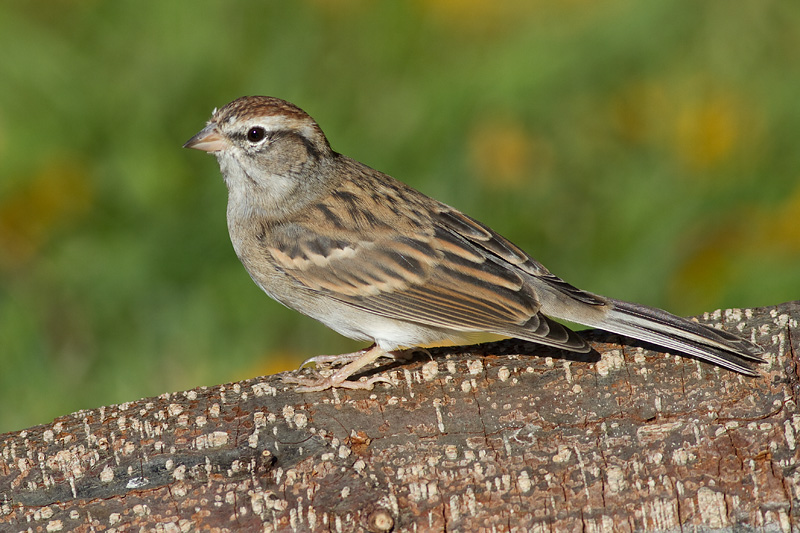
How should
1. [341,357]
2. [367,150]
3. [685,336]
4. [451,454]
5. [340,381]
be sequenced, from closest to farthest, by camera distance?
[451,454]
[685,336]
[340,381]
[341,357]
[367,150]

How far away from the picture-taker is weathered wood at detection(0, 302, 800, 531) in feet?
9.33

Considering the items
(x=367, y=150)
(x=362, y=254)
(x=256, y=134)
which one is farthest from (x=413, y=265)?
(x=367, y=150)

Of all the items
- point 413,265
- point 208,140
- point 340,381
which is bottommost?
point 340,381

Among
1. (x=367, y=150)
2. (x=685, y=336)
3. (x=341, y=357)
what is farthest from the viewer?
(x=367, y=150)

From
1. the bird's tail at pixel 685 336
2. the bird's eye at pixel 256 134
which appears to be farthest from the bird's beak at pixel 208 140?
the bird's tail at pixel 685 336

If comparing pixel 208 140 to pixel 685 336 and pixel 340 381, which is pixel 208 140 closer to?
pixel 340 381

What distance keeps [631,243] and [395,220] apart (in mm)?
2031

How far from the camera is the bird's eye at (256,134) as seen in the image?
13.7 feet

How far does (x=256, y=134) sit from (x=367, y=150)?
179cm

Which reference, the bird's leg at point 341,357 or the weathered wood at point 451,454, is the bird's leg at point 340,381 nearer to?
the weathered wood at point 451,454

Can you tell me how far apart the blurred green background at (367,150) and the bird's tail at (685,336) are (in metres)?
1.87

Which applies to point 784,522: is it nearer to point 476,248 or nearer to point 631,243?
point 476,248

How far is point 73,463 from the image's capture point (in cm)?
312

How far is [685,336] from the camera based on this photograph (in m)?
3.39
